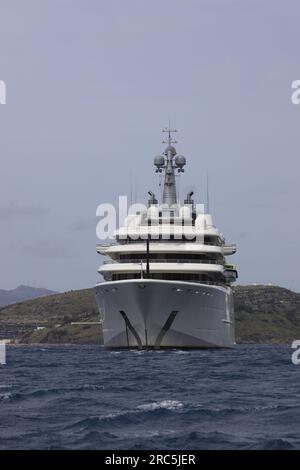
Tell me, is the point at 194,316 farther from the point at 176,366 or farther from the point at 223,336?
the point at 176,366

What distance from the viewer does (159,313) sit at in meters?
69.7

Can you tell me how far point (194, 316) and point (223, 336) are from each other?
9508 mm

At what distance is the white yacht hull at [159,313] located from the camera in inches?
2717

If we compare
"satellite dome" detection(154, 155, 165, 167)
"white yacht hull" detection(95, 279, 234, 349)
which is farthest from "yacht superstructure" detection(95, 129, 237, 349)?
"satellite dome" detection(154, 155, 165, 167)

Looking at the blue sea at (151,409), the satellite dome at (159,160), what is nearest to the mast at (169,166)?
the satellite dome at (159,160)

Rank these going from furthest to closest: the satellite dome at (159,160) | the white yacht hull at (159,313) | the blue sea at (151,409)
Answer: the satellite dome at (159,160), the white yacht hull at (159,313), the blue sea at (151,409)

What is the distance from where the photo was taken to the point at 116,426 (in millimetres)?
26672

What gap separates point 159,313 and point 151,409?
1569 inches

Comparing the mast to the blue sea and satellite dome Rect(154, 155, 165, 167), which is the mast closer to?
satellite dome Rect(154, 155, 165, 167)

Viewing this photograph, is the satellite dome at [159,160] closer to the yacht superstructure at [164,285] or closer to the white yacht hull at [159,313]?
the yacht superstructure at [164,285]

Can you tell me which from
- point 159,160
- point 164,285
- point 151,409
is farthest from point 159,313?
point 151,409

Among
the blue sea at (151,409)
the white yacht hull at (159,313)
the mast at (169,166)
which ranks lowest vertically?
the blue sea at (151,409)
